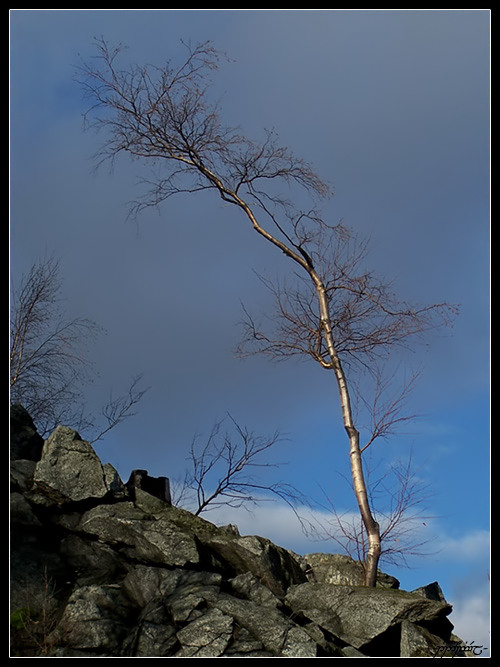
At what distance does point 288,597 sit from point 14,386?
7634 millimetres

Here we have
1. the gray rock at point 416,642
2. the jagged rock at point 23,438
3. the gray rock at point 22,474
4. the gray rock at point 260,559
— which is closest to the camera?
the gray rock at point 416,642

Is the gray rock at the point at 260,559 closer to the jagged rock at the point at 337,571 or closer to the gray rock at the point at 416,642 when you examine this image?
the jagged rock at the point at 337,571

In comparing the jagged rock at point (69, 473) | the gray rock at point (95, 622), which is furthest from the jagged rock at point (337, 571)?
the jagged rock at point (69, 473)

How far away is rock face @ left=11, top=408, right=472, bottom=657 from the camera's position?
25.5ft

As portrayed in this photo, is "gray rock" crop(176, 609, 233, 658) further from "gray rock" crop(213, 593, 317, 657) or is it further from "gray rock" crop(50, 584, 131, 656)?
"gray rock" crop(50, 584, 131, 656)

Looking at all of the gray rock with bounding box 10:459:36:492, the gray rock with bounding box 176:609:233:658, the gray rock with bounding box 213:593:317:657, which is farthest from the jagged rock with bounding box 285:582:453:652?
the gray rock with bounding box 10:459:36:492

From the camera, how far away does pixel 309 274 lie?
1181 centimetres

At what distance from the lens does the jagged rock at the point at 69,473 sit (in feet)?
33.6

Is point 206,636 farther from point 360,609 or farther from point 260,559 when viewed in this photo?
point 360,609

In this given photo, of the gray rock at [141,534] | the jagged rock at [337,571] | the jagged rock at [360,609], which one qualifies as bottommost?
the jagged rock at [360,609]

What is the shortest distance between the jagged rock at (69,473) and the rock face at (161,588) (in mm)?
16

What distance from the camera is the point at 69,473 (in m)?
10.4
